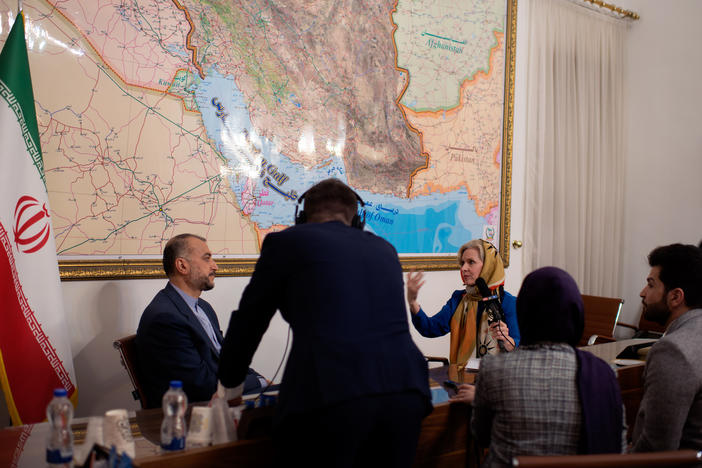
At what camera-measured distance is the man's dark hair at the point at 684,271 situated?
2.24 meters

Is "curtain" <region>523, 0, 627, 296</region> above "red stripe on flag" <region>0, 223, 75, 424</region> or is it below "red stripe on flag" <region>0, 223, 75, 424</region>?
above

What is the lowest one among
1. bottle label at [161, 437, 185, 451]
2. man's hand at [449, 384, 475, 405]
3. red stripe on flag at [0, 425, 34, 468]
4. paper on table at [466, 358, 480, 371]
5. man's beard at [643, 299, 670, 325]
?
paper on table at [466, 358, 480, 371]

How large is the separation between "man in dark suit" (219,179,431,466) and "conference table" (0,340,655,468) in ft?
0.38

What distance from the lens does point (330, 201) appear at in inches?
72.6

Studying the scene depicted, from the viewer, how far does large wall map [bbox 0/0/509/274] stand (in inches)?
126

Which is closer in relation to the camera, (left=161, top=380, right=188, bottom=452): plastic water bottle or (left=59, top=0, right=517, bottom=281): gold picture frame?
(left=161, top=380, right=188, bottom=452): plastic water bottle

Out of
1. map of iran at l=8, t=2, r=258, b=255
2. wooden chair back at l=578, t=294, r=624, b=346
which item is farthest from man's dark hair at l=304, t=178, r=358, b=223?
wooden chair back at l=578, t=294, r=624, b=346

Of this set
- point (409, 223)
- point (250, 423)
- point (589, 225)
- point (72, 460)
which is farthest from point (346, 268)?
point (589, 225)

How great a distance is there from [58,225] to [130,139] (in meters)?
0.63

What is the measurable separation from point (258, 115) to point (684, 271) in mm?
2613

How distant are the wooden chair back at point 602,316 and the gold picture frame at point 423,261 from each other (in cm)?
79

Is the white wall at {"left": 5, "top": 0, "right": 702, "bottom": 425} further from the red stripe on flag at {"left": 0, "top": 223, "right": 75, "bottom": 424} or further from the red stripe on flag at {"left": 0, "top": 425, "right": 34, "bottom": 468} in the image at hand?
the red stripe on flag at {"left": 0, "top": 425, "right": 34, "bottom": 468}

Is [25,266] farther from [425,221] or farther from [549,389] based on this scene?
[425,221]

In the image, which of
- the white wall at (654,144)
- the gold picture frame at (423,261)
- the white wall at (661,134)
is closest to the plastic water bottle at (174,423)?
the gold picture frame at (423,261)
